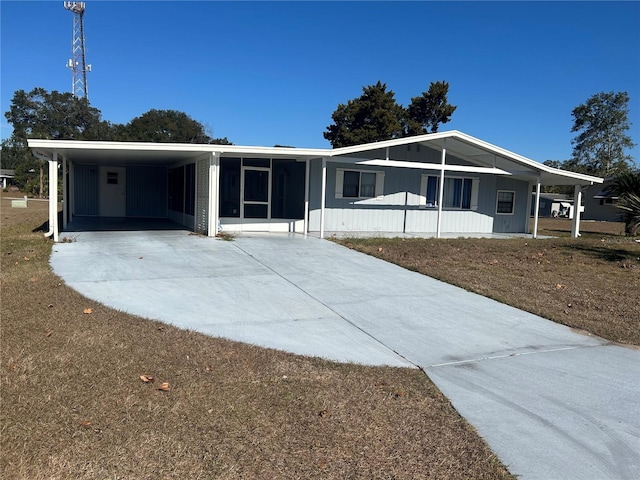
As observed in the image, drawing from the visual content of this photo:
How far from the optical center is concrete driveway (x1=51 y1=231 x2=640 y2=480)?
11.4 feet

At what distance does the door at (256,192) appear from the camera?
Result: 14719 mm

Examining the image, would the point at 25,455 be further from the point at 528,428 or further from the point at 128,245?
the point at 128,245

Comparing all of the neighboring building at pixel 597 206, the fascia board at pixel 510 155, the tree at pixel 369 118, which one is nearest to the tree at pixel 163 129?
the tree at pixel 369 118

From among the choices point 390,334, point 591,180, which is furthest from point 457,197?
point 390,334

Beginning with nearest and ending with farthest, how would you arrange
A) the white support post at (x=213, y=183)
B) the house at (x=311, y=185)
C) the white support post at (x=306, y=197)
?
the white support post at (x=213, y=183) < the house at (x=311, y=185) < the white support post at (x=306, y=197)

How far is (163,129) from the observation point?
209 feet

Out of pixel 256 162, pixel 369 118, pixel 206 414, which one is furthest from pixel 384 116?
pixel 206 414

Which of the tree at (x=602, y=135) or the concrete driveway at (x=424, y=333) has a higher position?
the tree at (x=602, y=135)

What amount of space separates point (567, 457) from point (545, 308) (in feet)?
14.6

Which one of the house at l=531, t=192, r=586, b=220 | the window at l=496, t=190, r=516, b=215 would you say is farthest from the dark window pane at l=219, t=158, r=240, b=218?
the house at l=531, t=192, r=586, b=220

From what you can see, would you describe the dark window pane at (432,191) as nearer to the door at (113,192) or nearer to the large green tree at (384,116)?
the door at (113,192)

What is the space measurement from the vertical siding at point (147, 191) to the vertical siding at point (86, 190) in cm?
127

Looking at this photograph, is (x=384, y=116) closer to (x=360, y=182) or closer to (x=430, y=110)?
(x=430, y=110)

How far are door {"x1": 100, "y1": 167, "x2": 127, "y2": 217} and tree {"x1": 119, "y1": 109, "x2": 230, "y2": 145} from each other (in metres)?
42.6
